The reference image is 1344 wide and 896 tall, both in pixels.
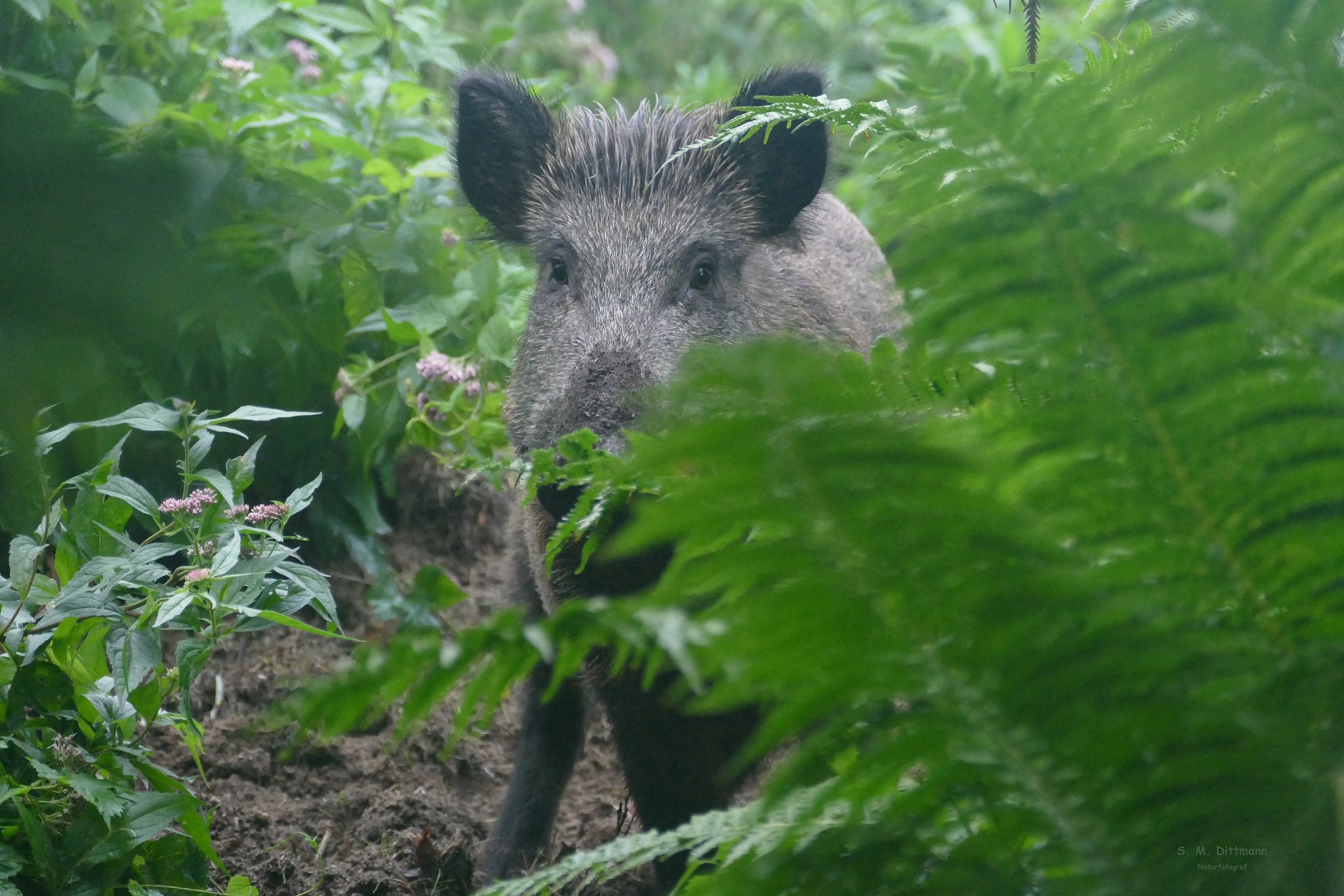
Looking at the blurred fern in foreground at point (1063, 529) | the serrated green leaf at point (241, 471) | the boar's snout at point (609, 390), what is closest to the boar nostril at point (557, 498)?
the boar's snout at point (609, 390)

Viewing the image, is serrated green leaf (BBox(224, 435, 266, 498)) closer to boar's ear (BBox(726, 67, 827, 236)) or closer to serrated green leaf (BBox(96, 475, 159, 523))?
serrated green leaf (BBox(96, 475, 159, 523))

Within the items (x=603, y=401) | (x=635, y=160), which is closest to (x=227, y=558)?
(x=603, y=401)

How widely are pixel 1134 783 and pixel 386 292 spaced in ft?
12.6

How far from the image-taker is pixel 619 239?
3963mm

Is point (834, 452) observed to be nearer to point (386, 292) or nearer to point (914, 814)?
point (914, 814)

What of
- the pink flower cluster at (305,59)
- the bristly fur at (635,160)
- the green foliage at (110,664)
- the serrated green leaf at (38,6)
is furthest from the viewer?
the pink flower cluster at (305,59)

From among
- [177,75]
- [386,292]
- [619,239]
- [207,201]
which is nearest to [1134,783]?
[207,201]

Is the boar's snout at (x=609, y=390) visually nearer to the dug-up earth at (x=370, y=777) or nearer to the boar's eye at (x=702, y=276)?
the boar's eye at (x=702, y=276)

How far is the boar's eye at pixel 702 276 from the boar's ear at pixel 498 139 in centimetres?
76

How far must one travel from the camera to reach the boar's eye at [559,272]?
4.04m

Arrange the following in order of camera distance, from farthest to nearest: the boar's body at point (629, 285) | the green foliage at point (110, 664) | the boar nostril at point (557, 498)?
the boar's body at point (629, 285) → the boar nostril at point (557, 498) → the green foliage at point (110, 664)

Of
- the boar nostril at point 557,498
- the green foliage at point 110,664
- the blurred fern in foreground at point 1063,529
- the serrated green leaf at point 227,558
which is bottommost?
the green foliage at point 110,664

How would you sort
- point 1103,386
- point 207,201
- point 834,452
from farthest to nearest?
point 207,201 → point 1103,386 → point 834,452

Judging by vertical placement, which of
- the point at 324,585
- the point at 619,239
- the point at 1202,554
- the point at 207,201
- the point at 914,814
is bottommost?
the point at 324,585
